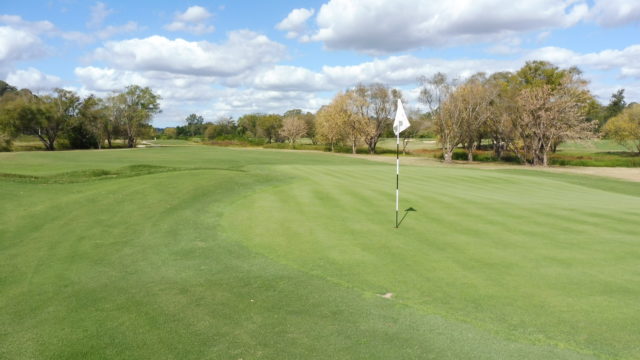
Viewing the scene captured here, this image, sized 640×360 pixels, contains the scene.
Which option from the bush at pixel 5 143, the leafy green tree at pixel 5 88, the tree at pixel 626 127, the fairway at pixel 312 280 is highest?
the leafy green tree at pixel 5 88

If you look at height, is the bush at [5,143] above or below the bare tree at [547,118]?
below

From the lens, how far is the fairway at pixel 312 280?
5793mm

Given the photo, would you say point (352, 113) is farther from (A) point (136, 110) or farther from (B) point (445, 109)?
(A) point (136, 110)

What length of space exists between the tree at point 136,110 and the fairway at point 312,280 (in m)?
77.8

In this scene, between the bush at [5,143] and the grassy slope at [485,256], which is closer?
the grassy slope at [485,256]

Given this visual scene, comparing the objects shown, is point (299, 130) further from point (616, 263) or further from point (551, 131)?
point (616, 263)

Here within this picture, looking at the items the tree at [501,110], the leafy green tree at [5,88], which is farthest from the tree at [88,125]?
the leafy green tree at [5,88]

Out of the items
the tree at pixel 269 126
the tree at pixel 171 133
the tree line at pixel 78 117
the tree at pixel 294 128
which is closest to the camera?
the tree line at pixel 78 117

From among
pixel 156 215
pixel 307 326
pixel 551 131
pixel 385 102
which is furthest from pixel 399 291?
pixel 385 102

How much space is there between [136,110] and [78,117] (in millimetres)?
12364

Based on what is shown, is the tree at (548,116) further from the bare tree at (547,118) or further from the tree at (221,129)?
the tree at (221,129)

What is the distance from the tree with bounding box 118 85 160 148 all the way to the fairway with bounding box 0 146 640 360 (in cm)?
7775

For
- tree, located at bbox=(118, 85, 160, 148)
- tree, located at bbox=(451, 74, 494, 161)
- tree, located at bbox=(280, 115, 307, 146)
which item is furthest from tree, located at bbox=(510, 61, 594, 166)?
tree, located at bbox=(118, 85, 160, 148)

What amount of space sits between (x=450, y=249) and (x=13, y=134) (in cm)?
8318
